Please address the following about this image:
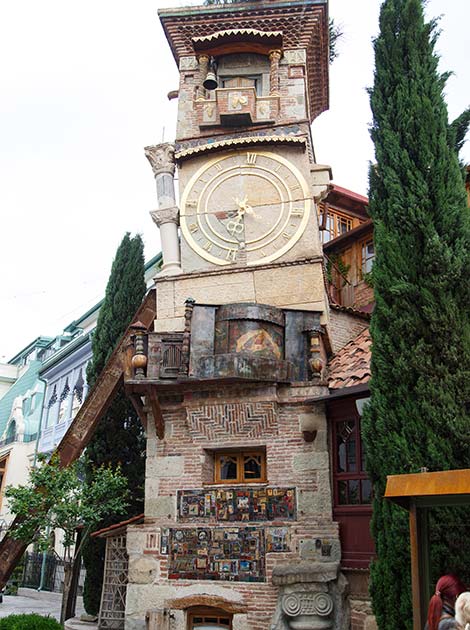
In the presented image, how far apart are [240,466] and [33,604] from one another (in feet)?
39.0

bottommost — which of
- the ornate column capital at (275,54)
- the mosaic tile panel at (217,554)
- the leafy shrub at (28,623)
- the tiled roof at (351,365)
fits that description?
the leafy shrub at (28,623)

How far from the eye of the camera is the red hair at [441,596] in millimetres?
6062

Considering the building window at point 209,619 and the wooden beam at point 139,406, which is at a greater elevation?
the wooden beam at point 139,406

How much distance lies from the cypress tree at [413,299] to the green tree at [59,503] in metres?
5.55

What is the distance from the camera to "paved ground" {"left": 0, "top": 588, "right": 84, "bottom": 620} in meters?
18.0

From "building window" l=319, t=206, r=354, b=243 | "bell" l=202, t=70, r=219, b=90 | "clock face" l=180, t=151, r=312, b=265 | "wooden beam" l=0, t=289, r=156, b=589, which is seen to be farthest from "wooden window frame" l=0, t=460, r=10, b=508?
"bell" l=202, t=70, r=219, b=90

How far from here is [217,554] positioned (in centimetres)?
1124

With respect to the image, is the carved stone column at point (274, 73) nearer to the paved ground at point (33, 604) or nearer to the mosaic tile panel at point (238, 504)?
the mosaic tile panel at point (238, 504)

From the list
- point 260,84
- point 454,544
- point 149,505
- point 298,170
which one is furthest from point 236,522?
point 260,84

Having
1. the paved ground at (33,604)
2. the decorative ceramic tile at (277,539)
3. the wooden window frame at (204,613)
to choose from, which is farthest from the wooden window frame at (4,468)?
the decorative ceramic tile at (277,539)

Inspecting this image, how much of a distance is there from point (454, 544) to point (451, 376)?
2.10 meters

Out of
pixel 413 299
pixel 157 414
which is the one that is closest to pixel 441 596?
pixel 413 299

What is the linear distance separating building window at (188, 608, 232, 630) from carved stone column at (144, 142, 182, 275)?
244 inches

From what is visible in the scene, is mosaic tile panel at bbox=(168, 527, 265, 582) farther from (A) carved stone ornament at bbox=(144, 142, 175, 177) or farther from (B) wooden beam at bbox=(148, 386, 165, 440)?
(A) carved stone ornament at bbox=(144, 142, 175, 177)
